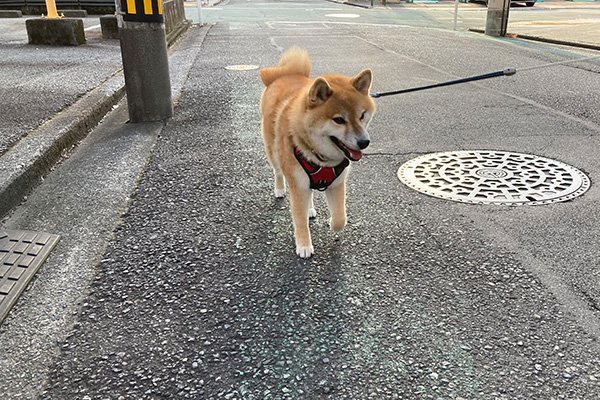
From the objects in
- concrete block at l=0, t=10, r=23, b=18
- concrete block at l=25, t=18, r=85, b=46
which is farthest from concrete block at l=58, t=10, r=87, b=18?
concrete block at l=25, t=18, r=85, b=46

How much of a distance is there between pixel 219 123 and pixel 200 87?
2.02 m

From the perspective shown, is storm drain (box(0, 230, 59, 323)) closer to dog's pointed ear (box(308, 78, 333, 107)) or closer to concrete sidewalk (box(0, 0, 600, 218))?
concrete sidewalk (box(0, 0, 600, 218))

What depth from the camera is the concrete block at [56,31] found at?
9898 millimetres

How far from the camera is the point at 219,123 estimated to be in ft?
17.7

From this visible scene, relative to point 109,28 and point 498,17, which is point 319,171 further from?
point 498,17

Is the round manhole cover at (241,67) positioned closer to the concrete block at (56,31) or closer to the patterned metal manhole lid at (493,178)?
the concrete block at (56,31)

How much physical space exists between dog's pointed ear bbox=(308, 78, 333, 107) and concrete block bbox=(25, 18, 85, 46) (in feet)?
29.3

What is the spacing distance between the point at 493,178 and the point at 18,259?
309 cm

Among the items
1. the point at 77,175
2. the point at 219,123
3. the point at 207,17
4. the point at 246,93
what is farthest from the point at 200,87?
the point at 207,17

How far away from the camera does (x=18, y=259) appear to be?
106 inches

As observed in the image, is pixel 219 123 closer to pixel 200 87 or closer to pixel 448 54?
pixel 200 87

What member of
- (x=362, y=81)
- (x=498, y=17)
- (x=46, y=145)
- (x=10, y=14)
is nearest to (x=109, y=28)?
(x=46, y=145)

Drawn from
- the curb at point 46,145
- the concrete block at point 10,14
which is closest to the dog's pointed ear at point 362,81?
the curb at point 46,145

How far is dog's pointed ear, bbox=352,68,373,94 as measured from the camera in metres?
2.72
